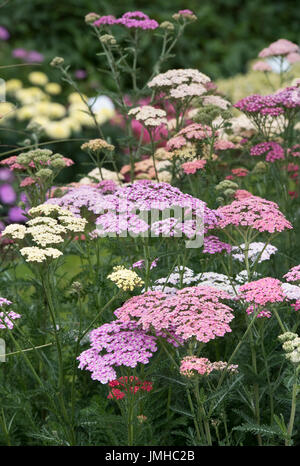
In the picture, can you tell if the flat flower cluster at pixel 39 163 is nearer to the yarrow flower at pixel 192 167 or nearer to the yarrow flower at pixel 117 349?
the yarrow flower at pixel 192 167

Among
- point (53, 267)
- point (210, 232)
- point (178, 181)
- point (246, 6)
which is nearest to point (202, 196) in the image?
point (178, 181)

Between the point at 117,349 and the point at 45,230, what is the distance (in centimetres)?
44

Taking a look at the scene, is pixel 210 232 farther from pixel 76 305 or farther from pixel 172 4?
pixel 172 4

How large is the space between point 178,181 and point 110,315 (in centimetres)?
77

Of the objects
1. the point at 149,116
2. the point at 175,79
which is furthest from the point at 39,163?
the point at 175,79

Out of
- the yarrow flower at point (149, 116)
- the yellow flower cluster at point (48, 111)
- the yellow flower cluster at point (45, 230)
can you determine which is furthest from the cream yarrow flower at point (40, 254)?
the yellow flower cluster at point (48, 111)

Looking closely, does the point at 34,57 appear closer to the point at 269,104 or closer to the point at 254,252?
the point at 269,104

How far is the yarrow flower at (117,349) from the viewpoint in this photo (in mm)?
2152

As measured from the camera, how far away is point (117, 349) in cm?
222

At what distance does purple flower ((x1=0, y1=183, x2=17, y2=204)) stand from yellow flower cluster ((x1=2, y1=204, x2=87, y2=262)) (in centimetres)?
412

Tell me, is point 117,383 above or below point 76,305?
above

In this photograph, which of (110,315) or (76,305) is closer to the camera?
(110,315)

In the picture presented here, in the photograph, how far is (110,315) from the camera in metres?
2.84

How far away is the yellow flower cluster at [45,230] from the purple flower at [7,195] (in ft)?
13.5
